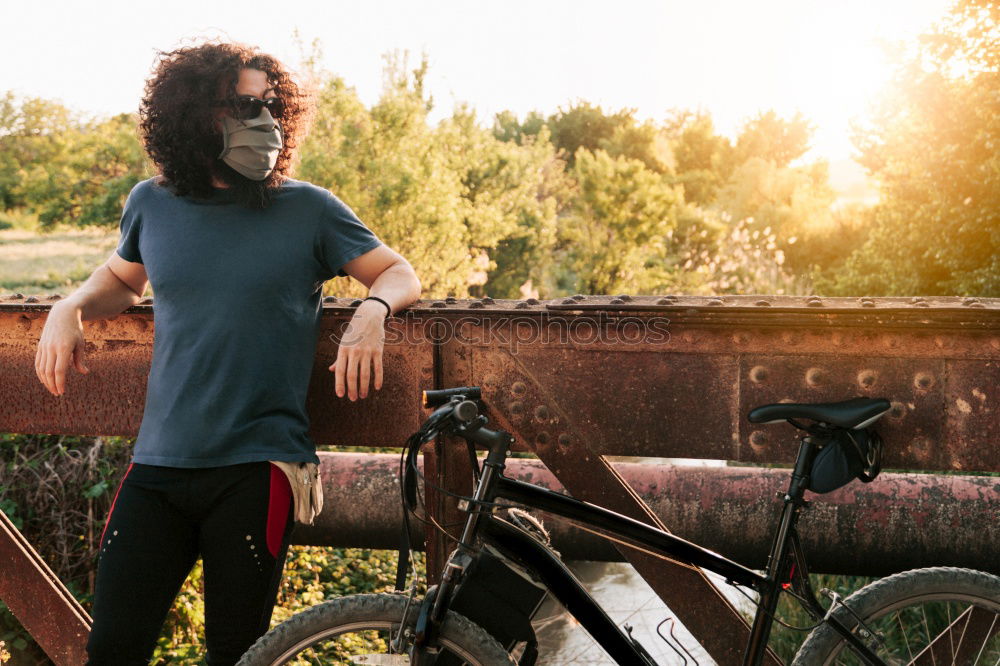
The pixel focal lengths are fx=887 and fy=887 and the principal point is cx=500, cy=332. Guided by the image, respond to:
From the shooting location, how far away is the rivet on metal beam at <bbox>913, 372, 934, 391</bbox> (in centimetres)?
232

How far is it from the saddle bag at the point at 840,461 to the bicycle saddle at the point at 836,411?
0.04 meters

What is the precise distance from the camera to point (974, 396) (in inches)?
91.1

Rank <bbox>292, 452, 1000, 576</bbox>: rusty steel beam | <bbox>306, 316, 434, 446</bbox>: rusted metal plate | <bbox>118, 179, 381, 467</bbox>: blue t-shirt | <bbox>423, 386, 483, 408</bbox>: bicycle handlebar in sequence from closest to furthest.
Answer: <bbox>423, 386, 483, 408</bbox>: bicycle handlebar < <bbox>118, 179, 381, 467</bbox>: blue t-shirt < <bbox>306, 316, 434, 446</bbox>: rusted metal plate < <bbox>292, 452, 1000, 576</bbox>: rusty steel beam

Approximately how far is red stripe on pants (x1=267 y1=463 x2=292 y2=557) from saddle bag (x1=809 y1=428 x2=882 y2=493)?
1317mm

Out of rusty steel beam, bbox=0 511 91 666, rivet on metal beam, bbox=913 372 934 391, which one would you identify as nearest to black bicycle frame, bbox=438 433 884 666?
rivet on metal beam, bbox=913 372 934 391

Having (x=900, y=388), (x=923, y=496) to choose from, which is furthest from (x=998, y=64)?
(x=900, y=388)

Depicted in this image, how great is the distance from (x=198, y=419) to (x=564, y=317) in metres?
0.99

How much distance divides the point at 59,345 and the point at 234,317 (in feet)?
1.72

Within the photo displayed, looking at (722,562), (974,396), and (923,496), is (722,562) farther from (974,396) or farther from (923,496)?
(923,496)

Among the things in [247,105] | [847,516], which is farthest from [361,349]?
[847,516]

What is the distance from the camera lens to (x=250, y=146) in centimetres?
231

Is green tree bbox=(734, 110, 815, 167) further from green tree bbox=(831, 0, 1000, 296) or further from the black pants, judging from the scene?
the black pants

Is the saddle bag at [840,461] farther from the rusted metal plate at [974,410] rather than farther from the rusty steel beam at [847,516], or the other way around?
the rusty steel beam at [847,516]

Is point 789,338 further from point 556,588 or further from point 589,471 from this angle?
point 556,588
